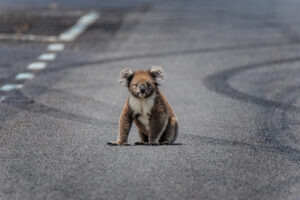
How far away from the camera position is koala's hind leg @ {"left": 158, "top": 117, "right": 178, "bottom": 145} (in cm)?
890

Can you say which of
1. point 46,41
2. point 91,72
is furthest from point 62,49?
point 91,72

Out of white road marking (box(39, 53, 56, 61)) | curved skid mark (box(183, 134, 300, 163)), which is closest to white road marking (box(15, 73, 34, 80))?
white road marking (box(39, 53, 56, 61))

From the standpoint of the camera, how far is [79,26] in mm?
21641

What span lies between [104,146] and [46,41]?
9.98 meters

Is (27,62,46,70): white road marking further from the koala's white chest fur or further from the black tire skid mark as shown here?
the koala's white chest fur

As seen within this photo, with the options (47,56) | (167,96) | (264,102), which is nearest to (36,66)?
(47,56)

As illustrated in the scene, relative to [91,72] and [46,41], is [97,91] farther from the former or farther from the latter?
[46,41]

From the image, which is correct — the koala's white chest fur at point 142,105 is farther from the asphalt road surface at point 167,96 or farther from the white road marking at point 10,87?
the white road marking at point 10,87

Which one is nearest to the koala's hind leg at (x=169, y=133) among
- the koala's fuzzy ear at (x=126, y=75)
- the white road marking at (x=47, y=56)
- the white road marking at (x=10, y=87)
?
the koala's fuzzy ear at (x=126, y=75)

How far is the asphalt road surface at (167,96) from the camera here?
24.0 feet

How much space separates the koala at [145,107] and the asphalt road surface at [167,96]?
0.19 meters

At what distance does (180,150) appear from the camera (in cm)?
859

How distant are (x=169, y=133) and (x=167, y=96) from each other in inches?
142

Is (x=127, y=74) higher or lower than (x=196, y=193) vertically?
higher
